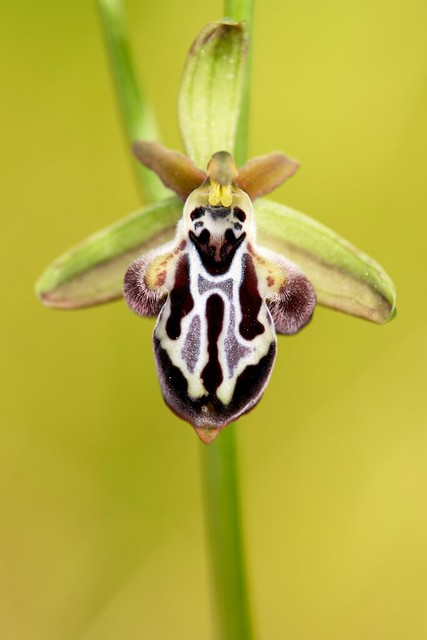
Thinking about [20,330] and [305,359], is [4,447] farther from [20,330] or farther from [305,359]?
[305,359]

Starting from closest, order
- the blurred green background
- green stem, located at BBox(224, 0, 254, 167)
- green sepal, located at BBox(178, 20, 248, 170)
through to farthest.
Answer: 1. green sepal, located at BBox(178, 20, 248, 170)
2. green stem, located at BBox(224, 0, 254, 167)
3. the blurred green background

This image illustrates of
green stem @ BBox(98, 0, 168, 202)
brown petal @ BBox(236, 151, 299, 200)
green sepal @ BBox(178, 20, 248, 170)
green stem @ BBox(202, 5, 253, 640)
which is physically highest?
green stem @ BBox(98, 0, 168, 202)

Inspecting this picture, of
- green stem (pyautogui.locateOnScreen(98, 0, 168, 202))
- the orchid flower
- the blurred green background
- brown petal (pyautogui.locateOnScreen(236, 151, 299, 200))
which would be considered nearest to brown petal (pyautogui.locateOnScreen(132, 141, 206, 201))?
the orchid flower

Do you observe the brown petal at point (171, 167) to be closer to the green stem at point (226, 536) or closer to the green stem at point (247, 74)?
the green stem at point (247, 74)

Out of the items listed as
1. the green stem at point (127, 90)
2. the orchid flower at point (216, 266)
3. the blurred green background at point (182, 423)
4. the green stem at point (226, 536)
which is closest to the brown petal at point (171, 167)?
the orchid flower at point (216, 266)

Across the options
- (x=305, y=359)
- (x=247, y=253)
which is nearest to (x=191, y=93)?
(x=247, y=253)

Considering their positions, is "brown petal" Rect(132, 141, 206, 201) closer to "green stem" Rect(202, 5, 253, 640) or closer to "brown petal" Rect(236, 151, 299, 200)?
"brown petal" Rect(236, 151, 299, 200)
